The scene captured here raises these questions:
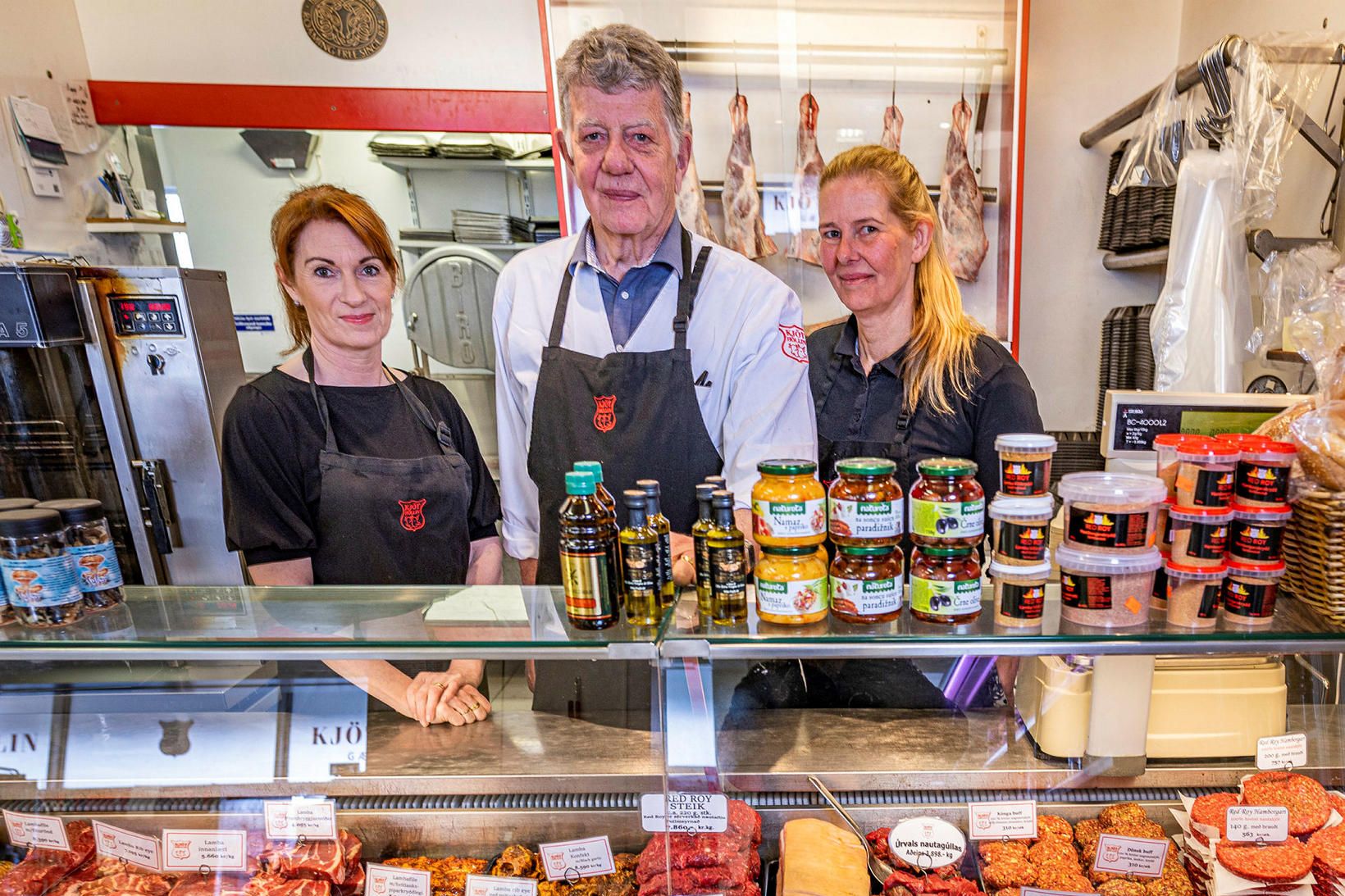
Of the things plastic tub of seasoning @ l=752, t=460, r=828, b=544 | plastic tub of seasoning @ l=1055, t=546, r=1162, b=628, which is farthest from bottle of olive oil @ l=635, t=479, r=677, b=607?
plastic tub of seasoning @ l=1055, t=546, r=1162, b=628

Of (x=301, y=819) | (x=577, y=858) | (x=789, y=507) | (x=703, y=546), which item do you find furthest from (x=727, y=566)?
(x=301, y=819)

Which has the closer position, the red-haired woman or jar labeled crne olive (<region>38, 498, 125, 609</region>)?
jar labeled crne olive (<region>38, 498, 125, 609</region>)

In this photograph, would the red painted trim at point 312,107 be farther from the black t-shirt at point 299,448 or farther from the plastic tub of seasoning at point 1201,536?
the plastic tub of seasoning at point 1201,536

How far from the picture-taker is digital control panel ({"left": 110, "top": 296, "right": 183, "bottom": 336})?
3139 millimetres

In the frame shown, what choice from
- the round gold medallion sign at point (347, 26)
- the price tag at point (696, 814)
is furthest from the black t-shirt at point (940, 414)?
the round gold medallion sign at point (347, 26)

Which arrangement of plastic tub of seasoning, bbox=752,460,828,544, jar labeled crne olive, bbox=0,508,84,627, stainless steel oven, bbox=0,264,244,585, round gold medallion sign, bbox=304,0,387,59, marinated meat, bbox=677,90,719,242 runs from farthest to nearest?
round gold medallion sign, bbox=304,0,387,59 < marinated meat, bbox=677,90,719,242 < stainless steel oven, bbox=0,264,244,585 < jar labeled crne olive, bbox=0,508,84,627 < plastic tub of seasoning, bbox=752,460,828,544

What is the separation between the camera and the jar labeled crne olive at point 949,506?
43.7 inches

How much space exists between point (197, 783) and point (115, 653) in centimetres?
47

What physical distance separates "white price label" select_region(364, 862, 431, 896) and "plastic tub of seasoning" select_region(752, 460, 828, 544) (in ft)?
3.34

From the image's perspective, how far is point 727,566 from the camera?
1.16 meters

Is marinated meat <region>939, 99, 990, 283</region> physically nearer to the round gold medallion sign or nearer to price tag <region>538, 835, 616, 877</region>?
the round gold medallion sign

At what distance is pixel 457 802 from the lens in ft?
4.84

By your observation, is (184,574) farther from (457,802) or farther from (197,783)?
(457,802)

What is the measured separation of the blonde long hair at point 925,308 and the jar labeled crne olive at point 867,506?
1.03 m
